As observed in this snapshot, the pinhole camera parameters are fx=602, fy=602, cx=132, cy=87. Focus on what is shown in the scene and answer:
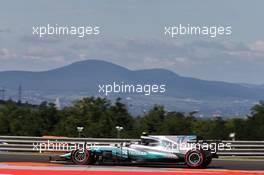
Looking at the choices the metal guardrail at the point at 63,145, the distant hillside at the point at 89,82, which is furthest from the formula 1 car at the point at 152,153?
the distant hillside at the point at 89,82

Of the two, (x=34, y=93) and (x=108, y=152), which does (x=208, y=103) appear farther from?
(x=108, y=152)

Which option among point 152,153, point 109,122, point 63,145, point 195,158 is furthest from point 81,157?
point 109,122

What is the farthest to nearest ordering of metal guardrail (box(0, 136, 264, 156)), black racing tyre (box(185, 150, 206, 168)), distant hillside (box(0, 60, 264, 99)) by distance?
distant hillside (box(0, 60, 264, 99))
metal guardrail (box(0, 136, 264, 156))
black racing tyre (box(185, 150, 206, 168))

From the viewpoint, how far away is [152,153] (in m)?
15.5

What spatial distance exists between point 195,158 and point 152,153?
1.11m

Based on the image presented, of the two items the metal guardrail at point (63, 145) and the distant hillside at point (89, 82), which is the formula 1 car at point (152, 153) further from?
the distant hillside at point (89, 82)

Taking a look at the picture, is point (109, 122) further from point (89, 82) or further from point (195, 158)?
point (195, 158)

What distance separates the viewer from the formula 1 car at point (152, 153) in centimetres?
1535

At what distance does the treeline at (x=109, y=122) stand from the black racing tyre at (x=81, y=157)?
20288 mm

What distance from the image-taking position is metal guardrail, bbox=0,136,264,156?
72.8ft

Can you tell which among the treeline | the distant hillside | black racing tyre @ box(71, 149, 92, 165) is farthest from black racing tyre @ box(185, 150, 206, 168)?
the treeline

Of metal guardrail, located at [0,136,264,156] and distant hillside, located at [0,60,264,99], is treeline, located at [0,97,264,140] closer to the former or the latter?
distant hillside, located at [0,60,264,99]

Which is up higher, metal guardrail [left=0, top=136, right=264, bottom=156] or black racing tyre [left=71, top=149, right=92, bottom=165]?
metal guardrail [left=0, top=136, right=264, bottom=156]

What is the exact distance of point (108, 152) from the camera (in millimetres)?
15805
